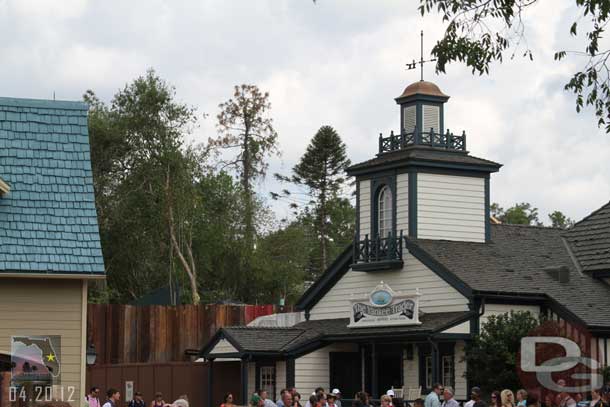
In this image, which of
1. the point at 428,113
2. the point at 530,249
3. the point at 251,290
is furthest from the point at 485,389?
the point at 251,290

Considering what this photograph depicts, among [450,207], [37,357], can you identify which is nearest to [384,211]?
[450,207]

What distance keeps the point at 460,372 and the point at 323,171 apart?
48.1 meters

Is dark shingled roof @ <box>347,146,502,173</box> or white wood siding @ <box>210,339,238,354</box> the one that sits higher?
dark shingled roof @ <box>347,146,502,173</box>

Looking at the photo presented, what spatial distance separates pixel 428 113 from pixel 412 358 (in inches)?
311

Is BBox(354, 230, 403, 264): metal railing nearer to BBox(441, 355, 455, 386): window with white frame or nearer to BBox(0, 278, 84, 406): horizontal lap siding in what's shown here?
BBox(441, 355, 455, 386): window with white frame

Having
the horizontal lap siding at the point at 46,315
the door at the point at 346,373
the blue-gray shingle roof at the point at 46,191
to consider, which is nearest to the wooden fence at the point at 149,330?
the door at the point at 346,373

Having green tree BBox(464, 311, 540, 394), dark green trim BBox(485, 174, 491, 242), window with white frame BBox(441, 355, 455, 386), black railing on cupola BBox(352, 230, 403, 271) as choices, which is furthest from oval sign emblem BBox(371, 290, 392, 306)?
dark green trim BBox(485, 174, 491, 242)

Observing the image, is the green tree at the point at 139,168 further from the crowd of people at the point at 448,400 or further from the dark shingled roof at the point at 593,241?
the crowd of people at the point at 448,400

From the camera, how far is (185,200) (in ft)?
193

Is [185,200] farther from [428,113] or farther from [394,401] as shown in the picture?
[394,401]

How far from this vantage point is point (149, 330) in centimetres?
4750

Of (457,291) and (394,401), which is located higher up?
(457,291)

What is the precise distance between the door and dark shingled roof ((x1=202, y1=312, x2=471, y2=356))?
95cm

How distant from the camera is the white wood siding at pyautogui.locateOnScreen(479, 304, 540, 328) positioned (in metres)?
38.6
